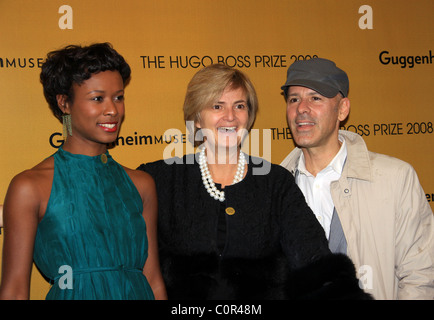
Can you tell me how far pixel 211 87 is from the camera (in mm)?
2406

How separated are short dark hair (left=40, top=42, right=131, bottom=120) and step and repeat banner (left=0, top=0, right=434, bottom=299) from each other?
0.71m

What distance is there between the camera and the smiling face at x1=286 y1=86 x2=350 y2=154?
2.60 m

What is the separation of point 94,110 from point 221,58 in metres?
1.22

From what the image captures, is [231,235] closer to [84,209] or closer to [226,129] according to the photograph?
[226,129]

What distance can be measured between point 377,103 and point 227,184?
1.49m

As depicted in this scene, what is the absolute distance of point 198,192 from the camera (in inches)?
92.2

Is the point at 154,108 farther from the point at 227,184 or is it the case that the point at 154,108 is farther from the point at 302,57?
the point at 302,57

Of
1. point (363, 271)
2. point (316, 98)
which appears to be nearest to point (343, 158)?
point (316, 98)

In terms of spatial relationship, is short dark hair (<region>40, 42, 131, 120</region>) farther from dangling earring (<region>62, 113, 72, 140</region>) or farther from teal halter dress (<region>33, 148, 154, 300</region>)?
teal halter dress (<region>33, 148, 154, 300</region>)

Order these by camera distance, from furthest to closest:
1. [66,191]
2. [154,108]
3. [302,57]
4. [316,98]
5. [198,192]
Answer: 1. [302,57]
2. [154,108]
3. [316,98]
4. [198,192]
5. [66,191]

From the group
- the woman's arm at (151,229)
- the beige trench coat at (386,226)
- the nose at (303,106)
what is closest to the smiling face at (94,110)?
the woman's arm at (151,229)

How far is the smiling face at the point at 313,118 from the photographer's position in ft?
8.53

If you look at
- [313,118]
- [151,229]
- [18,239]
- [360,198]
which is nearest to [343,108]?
[313,118]

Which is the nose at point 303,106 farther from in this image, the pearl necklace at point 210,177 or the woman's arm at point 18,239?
the woman's arm at point 18,239
